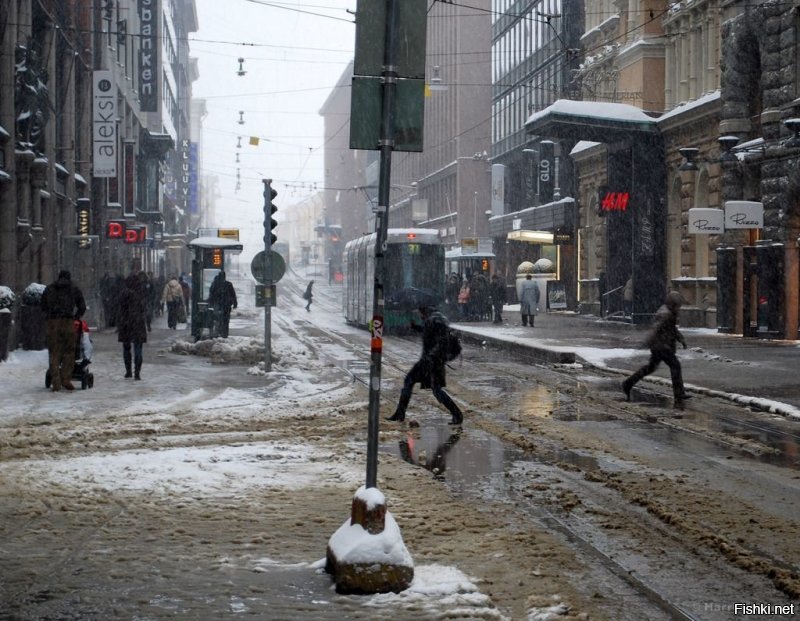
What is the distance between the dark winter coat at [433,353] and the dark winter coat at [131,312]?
6.85 metres

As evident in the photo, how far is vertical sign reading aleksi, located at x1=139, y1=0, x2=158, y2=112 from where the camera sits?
50750 mm

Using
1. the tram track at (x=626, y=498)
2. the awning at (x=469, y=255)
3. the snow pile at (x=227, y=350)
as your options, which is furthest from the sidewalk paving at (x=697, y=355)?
the awning at (x=469, y=255)

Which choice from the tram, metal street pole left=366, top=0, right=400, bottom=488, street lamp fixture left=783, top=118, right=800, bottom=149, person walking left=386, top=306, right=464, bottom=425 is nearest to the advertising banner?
the tram

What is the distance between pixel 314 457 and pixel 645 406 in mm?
6699

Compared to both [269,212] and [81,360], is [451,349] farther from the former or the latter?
[269,212]

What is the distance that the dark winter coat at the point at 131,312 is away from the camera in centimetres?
1939

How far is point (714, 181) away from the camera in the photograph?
114ft

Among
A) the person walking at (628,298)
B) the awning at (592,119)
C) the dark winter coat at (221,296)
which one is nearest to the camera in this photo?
the dark winter coat at (221,296)

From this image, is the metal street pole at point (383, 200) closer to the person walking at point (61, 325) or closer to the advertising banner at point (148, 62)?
the person walking at point (61, 325)

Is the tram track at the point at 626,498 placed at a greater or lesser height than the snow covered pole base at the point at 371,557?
lesser

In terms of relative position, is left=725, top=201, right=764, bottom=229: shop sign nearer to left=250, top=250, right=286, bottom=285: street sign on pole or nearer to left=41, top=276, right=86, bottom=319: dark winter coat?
left=250, top=250, right=286, bottom=285: street sign on pole

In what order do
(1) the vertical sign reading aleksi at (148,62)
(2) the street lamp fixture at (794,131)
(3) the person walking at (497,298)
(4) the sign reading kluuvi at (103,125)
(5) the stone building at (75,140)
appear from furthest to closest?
(1) the vertical sign reading aleksi at (148,62) < (3) the person walking at (497,298) < (4) the sign reading kluuvi at (103,125) < (5) the stone building at (75,140) < (2) the street lamp fixture at (794,131)

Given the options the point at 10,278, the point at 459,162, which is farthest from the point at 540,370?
the point at 459,162

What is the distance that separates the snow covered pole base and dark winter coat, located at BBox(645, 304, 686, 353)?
10649 millimetres
